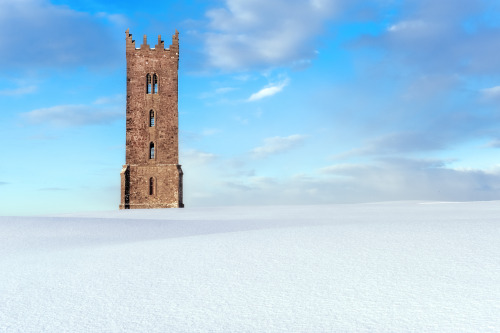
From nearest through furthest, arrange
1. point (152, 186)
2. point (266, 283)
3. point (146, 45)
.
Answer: point (266, 283)
point (152, 186)
point (146, 45)

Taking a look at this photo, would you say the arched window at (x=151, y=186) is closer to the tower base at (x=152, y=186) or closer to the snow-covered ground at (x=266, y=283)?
the tower base at (x=152, y=186)

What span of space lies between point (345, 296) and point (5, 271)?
614cm

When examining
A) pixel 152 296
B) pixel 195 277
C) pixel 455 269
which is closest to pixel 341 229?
pixel 455 269

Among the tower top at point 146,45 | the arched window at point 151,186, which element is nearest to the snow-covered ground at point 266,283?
the arched window at point 151,186

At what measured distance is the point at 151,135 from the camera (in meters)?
37.7

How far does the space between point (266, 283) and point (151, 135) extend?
106 ft

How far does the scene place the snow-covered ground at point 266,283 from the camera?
5266 mm

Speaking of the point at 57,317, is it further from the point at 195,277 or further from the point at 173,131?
the point at 173,131

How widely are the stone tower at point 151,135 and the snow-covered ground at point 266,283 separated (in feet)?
85.8

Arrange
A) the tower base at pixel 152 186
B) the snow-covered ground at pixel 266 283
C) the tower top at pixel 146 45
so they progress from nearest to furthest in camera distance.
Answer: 1. the snow-covered ground at pixel 266 283
2. the tower base at pixel 152 186
3. the tower top at pixel 146 45

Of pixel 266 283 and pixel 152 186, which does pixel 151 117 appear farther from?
pixel 266 283

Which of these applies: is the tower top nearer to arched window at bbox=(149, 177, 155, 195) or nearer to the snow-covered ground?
arched window at bbox=(149, 177, 155, 195)

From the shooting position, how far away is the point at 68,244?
11.8 metres

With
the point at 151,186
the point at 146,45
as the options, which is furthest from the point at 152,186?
the point at 146,45
